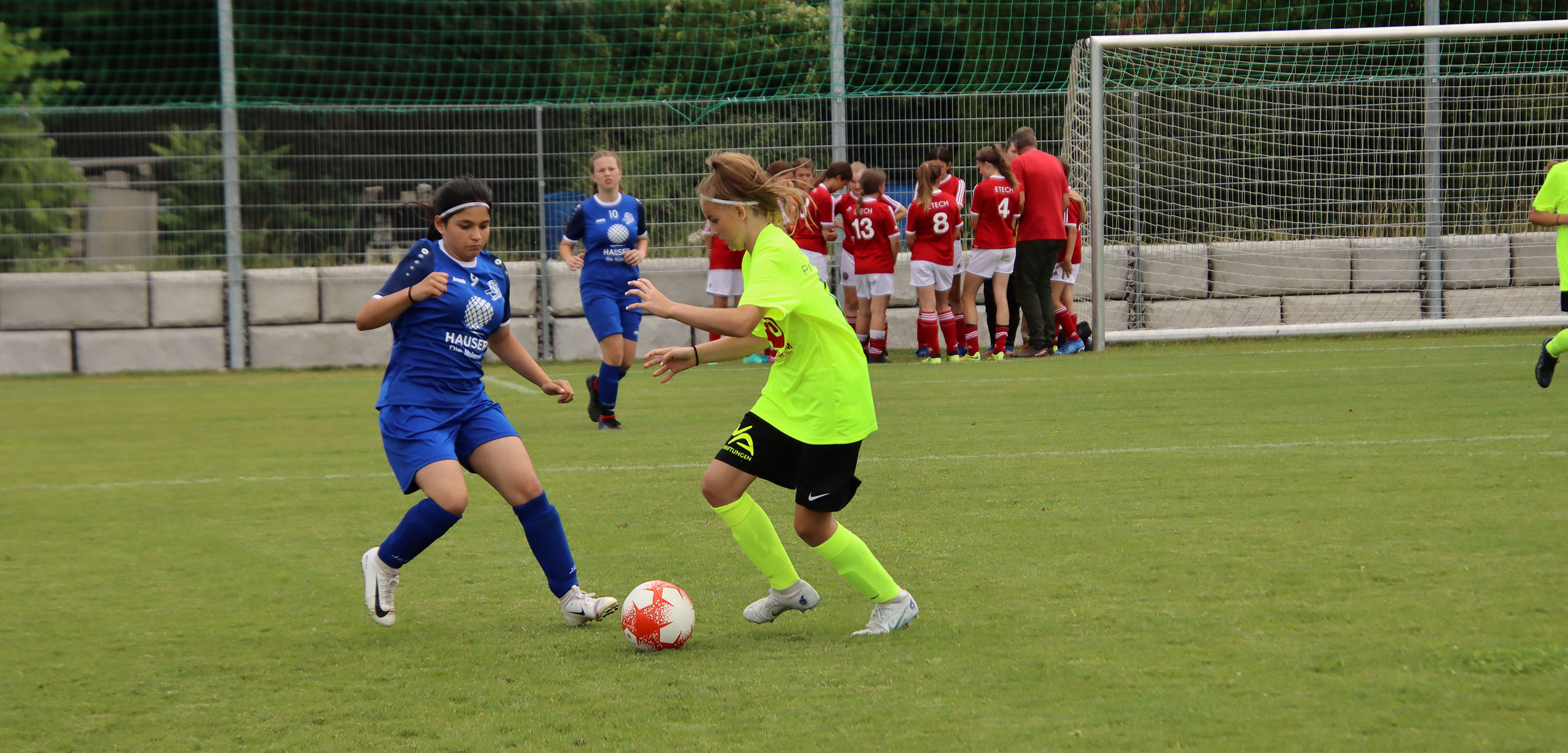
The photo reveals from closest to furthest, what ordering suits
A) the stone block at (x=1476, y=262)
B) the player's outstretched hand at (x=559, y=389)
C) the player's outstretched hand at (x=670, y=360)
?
the player's outstretched hand at (x=670, y=360)
the player's outstretched hand at (x=559, y=389)
the stone block at (x=1476, y=262)

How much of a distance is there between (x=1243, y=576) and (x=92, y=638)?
3.63 metres

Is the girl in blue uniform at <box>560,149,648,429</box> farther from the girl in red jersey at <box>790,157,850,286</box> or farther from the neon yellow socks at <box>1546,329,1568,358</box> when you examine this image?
the neon yellow socks at <box>1546,329,1568,358</box>

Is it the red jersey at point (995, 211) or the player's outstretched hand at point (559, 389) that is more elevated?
the red jersey at point (995, 211)

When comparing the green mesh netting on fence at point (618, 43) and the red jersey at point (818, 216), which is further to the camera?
the green mesh netting on fence at point (618, 43)

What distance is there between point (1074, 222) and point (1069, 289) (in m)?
0.67

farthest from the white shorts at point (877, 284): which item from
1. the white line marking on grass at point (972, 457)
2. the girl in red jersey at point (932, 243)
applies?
the white line marking on grass at point (972, 457)

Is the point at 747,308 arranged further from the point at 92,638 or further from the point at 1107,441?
the point at 1107,441

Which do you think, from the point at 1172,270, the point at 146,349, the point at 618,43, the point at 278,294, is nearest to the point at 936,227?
the point at 1172,270

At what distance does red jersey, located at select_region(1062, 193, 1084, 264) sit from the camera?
13289 mm

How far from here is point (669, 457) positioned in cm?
761

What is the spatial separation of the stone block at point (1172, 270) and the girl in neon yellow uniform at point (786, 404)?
415 inches

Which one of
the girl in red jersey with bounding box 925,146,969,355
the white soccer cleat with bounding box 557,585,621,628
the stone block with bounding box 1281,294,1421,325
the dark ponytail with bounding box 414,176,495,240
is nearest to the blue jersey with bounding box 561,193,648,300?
the girl in red jersey with bounding box 925,146,969,355

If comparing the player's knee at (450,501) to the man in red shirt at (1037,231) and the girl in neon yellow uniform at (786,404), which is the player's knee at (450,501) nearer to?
the girl in neon yellow uniform at (786,404)

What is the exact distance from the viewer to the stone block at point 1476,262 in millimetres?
13781
